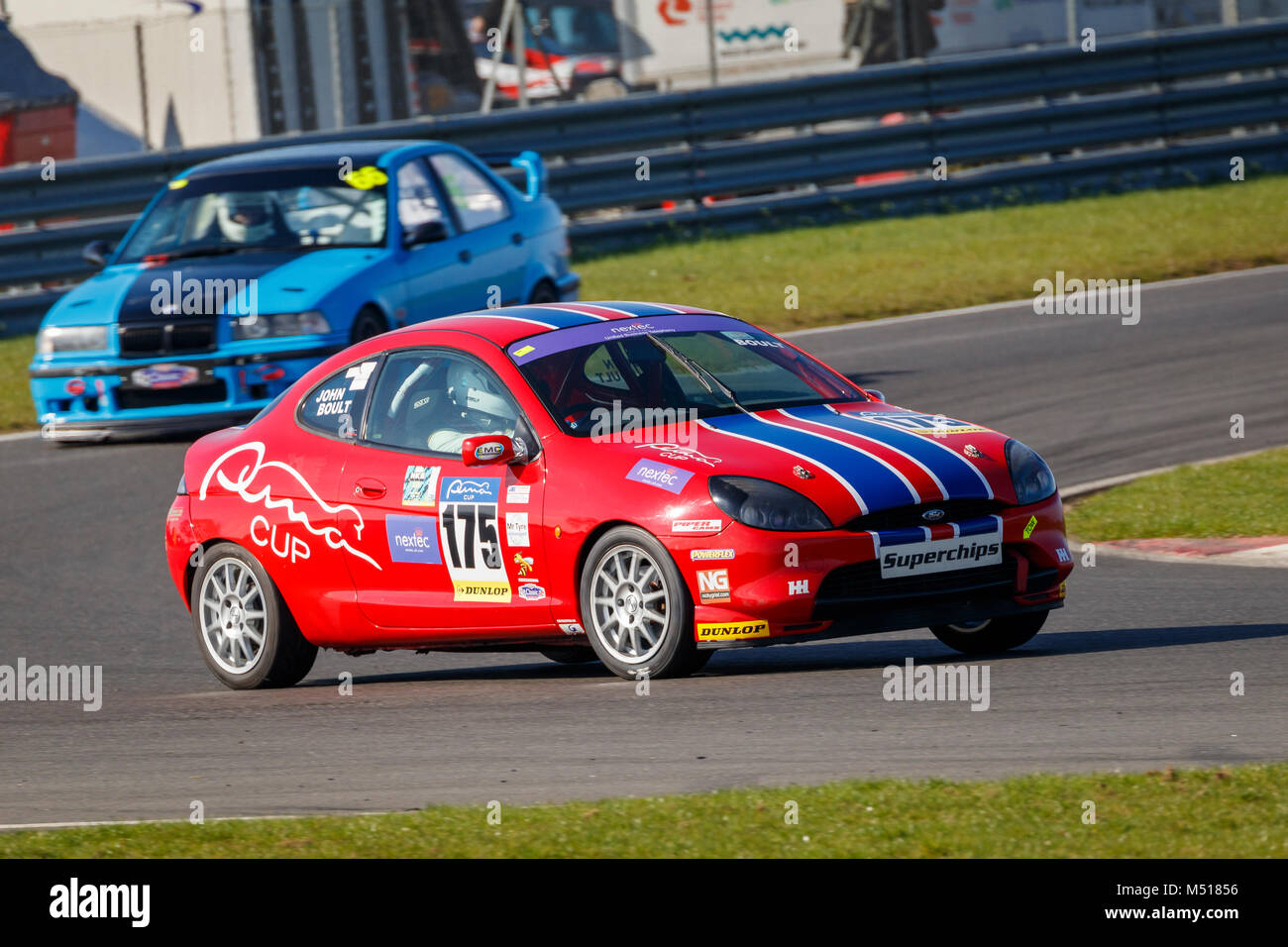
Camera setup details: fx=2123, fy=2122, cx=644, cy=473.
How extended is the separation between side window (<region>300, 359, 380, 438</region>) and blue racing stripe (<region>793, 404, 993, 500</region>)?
2.01 m

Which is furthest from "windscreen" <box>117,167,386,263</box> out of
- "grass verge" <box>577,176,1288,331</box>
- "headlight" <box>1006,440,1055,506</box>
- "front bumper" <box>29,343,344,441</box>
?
"headlight" <box>1006,440,1055,506</box>

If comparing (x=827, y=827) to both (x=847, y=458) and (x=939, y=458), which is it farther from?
(x=939, y=458)

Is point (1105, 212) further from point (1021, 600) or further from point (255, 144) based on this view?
point (1021, 600)

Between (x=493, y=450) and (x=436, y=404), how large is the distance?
627mm

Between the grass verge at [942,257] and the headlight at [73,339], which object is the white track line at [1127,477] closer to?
the grass verge at [942,257]

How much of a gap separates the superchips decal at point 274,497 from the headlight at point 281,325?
457cm

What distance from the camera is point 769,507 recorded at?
7566mm

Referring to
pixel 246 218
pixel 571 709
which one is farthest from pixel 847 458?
pixel 246 218

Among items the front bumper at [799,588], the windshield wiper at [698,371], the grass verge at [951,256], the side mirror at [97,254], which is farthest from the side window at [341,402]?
the grass verge at [951,256]

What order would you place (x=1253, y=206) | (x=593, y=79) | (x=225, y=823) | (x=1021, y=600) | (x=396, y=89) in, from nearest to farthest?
(x=225, y=823) → (x=1021, y=600) → (x=1253, y=206) → (x=396, y=89) → (x=593, y=79)

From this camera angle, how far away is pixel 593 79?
2981 centimetres
